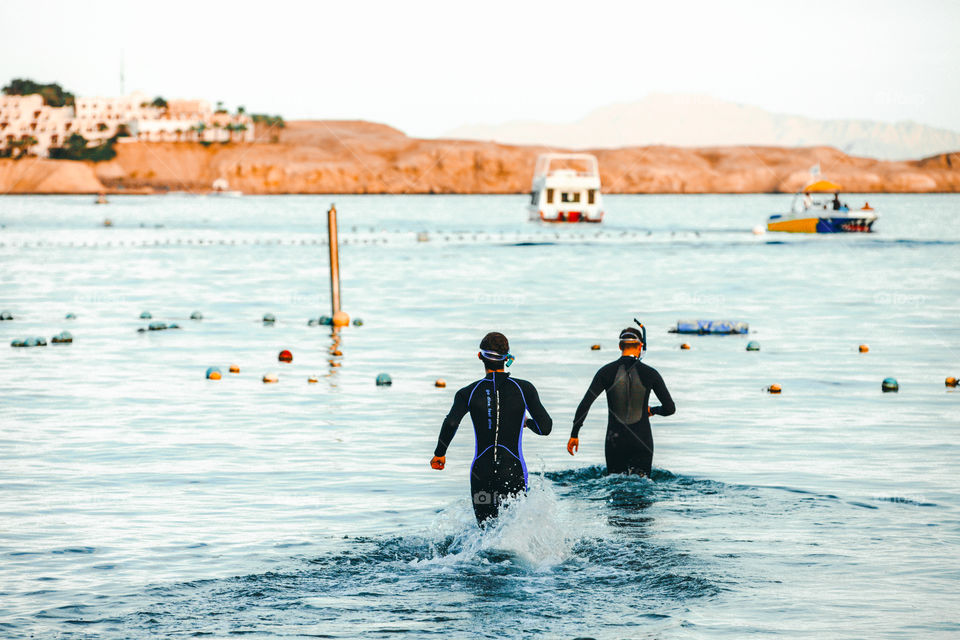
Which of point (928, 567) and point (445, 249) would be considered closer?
point (928, 567)

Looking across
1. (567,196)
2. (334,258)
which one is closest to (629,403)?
(334,258)

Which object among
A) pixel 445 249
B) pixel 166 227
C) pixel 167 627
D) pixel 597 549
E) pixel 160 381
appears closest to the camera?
pixel 167 627

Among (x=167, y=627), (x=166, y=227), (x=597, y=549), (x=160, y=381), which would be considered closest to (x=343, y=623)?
(x=167, y=627)

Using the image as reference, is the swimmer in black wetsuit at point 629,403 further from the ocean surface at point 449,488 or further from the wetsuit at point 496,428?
the wetsuit at point 496,428

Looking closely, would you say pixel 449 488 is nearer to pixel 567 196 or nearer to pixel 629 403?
pixel 629 403

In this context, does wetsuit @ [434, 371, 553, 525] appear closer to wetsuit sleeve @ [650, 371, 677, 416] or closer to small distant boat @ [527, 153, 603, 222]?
wetsuit sleeve @ [650, 371, 677, 416]

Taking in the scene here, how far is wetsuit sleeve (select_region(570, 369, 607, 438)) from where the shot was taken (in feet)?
43.5

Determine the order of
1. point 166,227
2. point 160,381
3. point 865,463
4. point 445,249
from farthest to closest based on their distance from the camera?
1. point 166,227
2. point 445,249
3. point 160,381
4. point 865,463

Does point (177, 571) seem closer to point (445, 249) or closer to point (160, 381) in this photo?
point (160, 381)

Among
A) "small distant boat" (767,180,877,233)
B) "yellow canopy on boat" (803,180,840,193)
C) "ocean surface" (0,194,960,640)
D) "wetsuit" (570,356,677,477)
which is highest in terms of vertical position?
"yellow canopy on boat" (803,180,840,193)

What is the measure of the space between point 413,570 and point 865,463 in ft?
25.0

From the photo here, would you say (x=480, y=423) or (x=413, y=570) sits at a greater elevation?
(x=480, y=423)

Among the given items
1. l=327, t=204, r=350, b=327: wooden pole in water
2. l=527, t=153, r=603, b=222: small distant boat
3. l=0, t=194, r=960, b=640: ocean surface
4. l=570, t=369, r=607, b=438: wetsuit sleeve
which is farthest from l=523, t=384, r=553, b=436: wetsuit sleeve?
l=527, t=153, r=603, b=222: small distant boat

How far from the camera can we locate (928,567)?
12.2 meters
